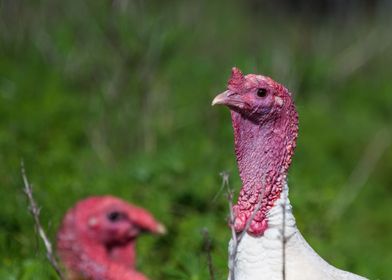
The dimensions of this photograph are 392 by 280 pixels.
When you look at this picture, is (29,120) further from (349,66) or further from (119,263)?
(349,66)

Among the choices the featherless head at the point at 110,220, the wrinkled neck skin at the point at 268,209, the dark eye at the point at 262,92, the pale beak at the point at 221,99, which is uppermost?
the featherless head at the point at 110,220

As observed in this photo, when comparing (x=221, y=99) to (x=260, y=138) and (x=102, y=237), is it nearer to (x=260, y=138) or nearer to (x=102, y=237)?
(x=260, y=138)

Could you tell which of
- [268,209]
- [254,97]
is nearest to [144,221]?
[268,209]

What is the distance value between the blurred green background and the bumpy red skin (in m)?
0.85

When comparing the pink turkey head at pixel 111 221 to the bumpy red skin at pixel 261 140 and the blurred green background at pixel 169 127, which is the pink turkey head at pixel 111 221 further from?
the bumpy red skin at pixel 261 140

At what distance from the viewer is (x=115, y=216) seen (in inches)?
181

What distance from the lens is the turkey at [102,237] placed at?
13.9 feet

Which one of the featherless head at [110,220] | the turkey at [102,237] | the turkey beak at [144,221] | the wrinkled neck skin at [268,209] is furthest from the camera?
the turkey beak at [144,221]

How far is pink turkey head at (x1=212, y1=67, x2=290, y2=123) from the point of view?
303cm

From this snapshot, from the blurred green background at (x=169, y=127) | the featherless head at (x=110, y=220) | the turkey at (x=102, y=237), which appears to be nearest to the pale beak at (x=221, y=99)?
the blurred green background at (x=169, y=127)

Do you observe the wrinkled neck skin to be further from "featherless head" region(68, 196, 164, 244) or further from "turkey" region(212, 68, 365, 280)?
"featherless head" region(68, 196, 164, 244)

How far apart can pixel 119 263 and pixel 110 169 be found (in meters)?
2.10

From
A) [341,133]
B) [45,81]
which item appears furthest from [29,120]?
[341,133]

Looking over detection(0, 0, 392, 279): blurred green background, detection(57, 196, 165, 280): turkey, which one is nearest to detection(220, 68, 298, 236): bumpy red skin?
detection(0, 0, 392, 279): blurred green background
